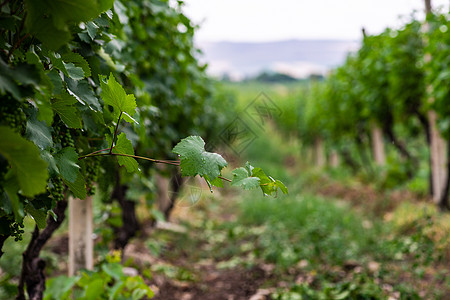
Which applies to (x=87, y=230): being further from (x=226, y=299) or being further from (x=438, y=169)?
(x=438, y=169)

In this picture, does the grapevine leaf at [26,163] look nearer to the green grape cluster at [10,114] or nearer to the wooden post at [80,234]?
the green grape cluster at [10,114]

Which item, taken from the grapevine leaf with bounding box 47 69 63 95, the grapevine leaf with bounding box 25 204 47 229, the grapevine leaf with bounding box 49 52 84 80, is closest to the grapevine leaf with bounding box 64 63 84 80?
the grapevine leaf with bounding box 49 52 84 80

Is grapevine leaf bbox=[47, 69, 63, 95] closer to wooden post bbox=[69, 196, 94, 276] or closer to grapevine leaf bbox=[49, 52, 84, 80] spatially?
grapevine leaf bbox=[49, 52, 84, 80]

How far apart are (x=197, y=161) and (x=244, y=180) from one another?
0.16 m

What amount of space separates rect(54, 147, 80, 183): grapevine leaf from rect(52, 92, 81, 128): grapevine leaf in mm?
90

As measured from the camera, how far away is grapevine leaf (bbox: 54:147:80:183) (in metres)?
1.28

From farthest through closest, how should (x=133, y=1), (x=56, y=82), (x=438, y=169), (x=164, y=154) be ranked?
1. (x=438, y=169)
2. (x=164, y=154)
3. (x=133, y=1)
4. (x=56, y=82)

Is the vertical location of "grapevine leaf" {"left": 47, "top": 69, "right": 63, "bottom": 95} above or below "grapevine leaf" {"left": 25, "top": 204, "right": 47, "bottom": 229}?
above

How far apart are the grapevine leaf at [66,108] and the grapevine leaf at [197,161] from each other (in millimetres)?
325

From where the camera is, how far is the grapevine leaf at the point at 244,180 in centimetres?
128

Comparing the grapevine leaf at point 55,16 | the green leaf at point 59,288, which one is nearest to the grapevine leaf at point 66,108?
the grapevine leaf at point 55,16

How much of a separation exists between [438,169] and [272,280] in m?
4.20

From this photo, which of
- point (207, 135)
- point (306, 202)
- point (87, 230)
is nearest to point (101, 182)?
point (87, 230)

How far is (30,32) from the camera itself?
40.6 inches
